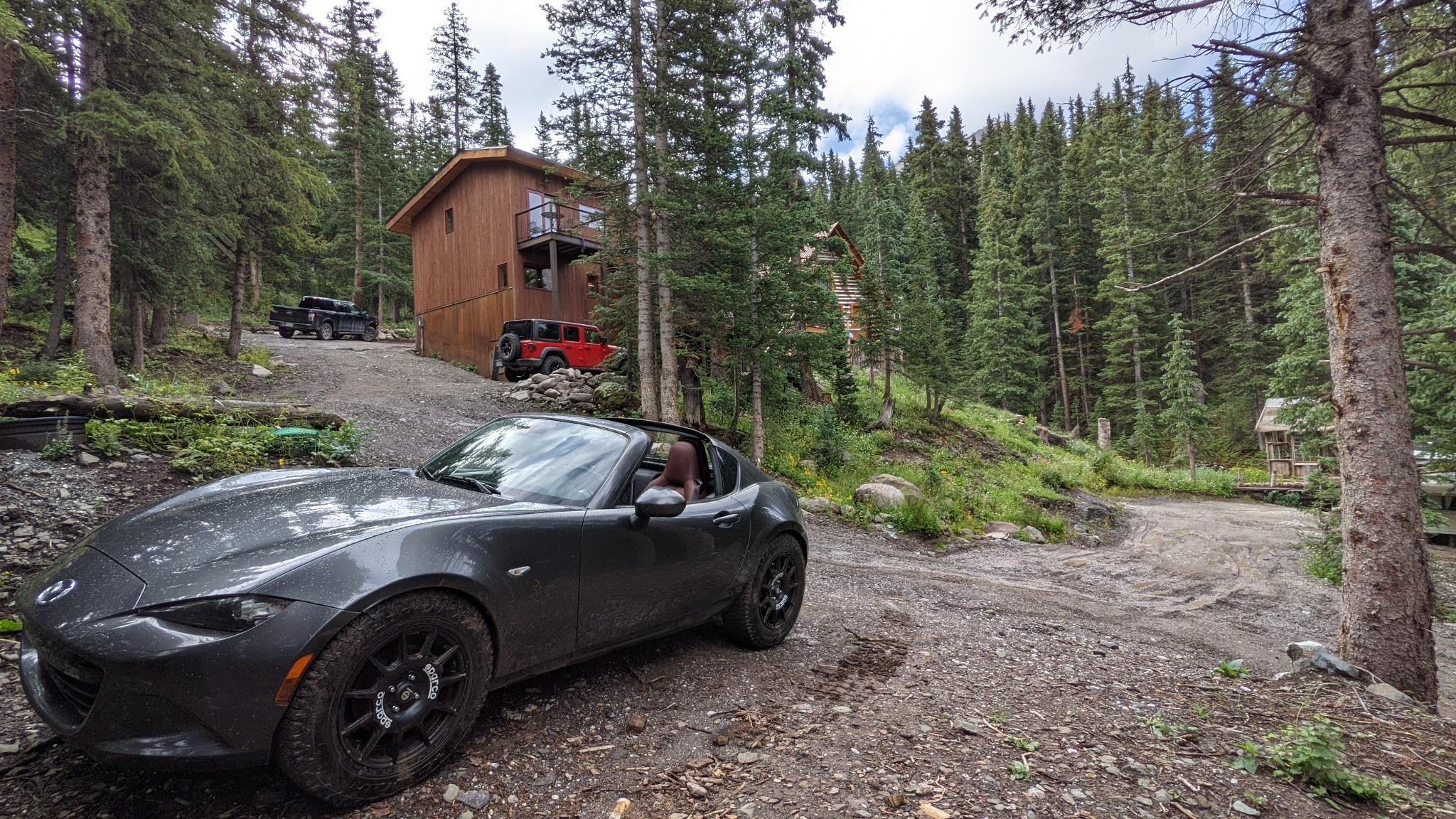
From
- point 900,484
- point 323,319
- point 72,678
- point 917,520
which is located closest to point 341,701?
point 72,678

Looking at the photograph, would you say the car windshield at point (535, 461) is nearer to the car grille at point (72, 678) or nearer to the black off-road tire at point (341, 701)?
the black off-road tire at point (341, 701)

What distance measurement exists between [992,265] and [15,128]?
119 feet

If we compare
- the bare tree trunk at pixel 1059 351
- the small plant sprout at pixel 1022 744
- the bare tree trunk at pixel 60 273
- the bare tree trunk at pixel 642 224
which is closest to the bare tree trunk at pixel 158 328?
the bare tree trunk at pixel 60 273

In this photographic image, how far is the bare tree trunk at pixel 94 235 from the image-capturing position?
9.48 m

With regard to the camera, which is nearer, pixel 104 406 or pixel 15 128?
pixel 104 406

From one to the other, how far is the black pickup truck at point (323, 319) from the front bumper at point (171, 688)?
3091 centimetres

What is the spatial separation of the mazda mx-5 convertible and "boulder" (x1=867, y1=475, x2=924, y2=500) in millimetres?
9357

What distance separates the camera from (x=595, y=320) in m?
15.2

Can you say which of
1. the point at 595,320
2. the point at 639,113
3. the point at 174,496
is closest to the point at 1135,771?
the point at 174,496

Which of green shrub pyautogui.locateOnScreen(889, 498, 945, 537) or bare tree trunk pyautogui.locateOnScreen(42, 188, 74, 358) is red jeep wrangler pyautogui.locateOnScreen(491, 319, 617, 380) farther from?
green shrub pyautogui.locateOnScreen(889, 498, 945, 537)

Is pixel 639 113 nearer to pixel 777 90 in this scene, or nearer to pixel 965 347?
pixel 777 90

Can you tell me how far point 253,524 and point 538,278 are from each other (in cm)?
2176

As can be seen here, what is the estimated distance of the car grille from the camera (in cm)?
187

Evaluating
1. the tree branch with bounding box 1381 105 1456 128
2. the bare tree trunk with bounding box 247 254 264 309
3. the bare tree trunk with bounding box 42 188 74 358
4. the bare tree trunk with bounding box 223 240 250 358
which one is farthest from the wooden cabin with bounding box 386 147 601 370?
the tree branch with bounding box 1381 105 1456 128
